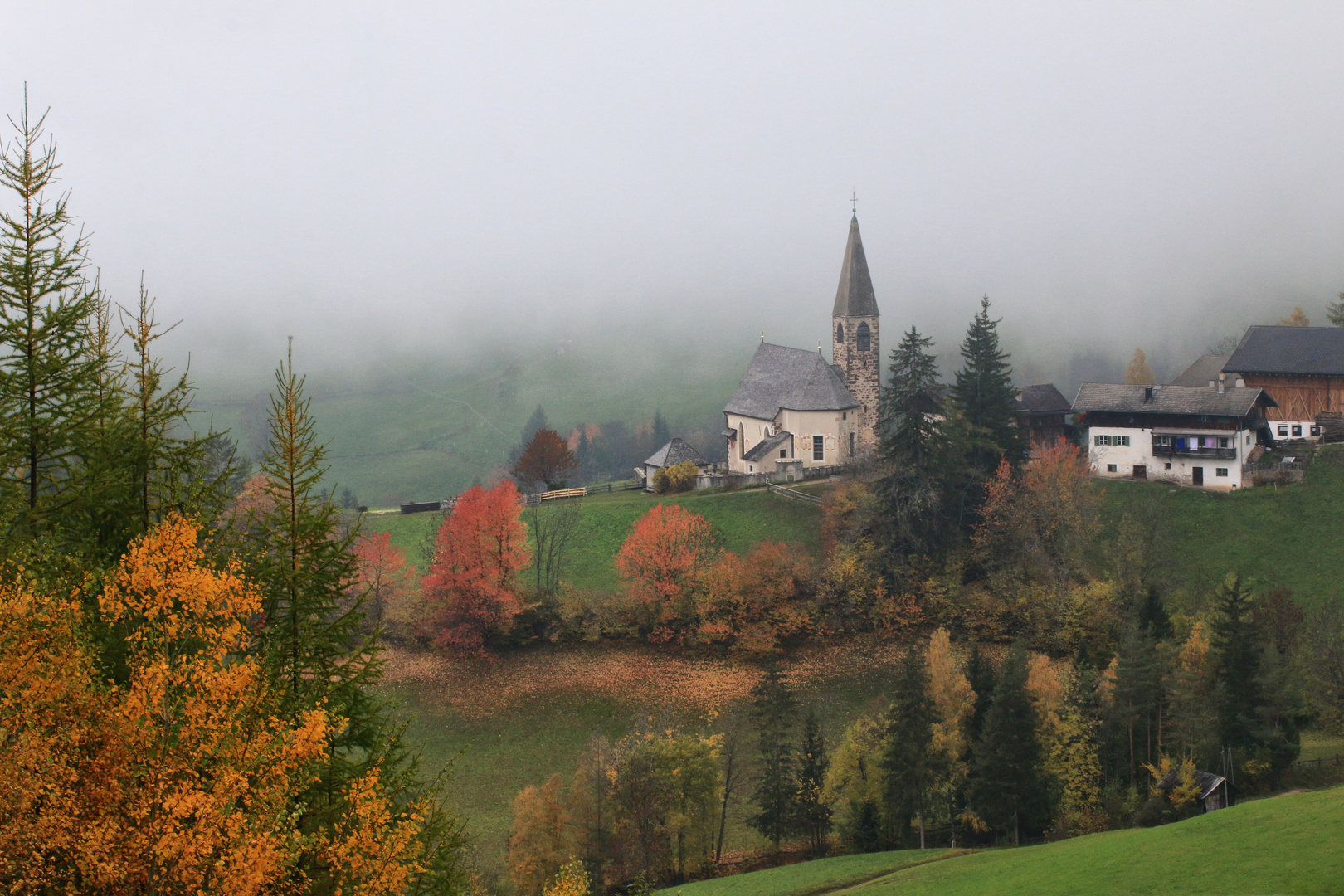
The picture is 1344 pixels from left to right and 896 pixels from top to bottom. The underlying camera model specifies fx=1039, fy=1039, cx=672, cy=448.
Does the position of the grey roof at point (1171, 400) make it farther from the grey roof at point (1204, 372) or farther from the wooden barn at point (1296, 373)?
the grey roof at point (1204, 372)

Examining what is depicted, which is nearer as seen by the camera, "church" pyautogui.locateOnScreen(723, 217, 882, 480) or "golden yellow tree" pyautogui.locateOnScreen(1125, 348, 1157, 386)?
"church" pyautogui.locateOnScreen(723, 217, 882, 480)

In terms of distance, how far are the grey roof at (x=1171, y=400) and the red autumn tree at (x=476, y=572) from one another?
3975cm

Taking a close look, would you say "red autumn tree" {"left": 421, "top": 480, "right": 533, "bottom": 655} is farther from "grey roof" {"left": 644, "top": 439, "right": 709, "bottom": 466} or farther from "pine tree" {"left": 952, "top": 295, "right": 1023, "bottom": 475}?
"pine tree" {"left": 952, "top": 295, "right": 1023, "bottom": 475}

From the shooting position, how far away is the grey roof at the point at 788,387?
2776 inches

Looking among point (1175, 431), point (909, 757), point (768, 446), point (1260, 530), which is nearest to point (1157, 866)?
point (909, 757)

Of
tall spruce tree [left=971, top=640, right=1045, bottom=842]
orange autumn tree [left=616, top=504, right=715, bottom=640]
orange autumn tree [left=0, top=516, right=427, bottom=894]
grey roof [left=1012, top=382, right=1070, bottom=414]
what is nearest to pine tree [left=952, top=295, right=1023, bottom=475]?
grey roof [left=1012, top=382, right=1070, bottom=414]

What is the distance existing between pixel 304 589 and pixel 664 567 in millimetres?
40527

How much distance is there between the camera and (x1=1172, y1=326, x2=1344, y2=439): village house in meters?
70.6

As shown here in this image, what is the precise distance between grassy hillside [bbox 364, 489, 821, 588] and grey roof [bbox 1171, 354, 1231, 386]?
119ft

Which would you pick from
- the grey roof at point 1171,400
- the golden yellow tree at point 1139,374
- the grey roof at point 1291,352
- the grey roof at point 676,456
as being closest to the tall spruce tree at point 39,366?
the grey roof at point 676,456

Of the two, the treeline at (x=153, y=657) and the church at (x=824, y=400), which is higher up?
the church at (x=824, y=400)

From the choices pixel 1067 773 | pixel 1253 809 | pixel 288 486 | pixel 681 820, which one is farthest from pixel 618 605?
pixel 288 486

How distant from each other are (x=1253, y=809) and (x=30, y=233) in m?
36.0

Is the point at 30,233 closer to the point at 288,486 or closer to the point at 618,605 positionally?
the point at 288,486
